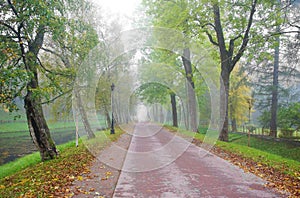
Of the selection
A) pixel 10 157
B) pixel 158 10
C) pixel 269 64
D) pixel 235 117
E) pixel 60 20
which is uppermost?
pixel 158 10

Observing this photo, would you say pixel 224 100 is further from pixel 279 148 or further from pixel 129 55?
pixel 129 55

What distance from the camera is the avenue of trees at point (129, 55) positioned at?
26.6 ft

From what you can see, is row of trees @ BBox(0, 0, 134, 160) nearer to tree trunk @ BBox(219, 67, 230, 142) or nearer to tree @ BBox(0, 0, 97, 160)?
tree @ BBox(0, 0, 97, 160)

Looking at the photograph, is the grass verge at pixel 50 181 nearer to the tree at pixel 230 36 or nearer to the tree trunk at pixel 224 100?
the tree trunk at pixel 224 100

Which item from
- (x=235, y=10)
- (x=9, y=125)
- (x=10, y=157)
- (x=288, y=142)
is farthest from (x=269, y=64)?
(x=9, y=125)

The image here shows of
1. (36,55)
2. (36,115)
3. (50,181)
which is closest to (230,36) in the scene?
(36,55)

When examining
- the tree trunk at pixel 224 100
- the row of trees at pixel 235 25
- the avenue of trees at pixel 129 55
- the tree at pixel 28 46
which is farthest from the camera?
the tree trunk at pixel 224 100

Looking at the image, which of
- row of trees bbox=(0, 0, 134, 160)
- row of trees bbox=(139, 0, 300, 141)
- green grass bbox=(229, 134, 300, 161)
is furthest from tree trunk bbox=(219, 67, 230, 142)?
row of trees bbox=(0, 0, 134, 160)

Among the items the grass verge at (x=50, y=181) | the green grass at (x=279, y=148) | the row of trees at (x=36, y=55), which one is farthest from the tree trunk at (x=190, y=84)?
the grass verge at (x=50, y=181)

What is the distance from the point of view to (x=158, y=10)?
59.2ft

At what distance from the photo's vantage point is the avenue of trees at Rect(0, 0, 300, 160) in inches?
319

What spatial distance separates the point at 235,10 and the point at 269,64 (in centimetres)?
1115

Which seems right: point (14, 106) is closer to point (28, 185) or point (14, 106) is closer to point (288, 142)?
point (28, 185)

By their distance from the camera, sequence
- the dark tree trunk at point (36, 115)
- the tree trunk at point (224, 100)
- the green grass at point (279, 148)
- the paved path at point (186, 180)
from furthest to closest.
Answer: the tree trunk at point (224, 100) → the green grass at point (279, 148) → the dark tree trunk at point (36, 115) → the paved path at point (186, 180)
